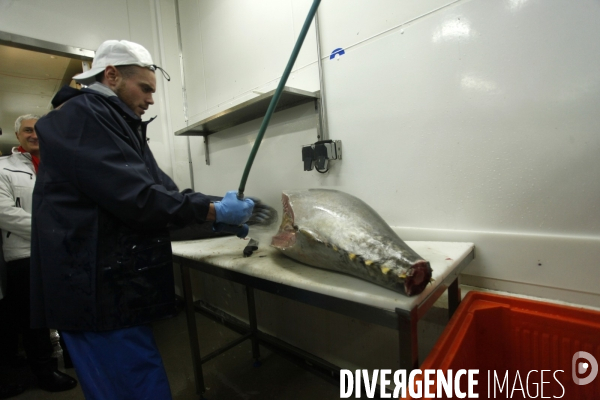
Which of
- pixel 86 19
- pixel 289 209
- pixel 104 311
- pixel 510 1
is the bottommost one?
pixel 104 311

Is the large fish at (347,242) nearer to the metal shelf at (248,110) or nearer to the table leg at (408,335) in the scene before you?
the table leg at (408,335)

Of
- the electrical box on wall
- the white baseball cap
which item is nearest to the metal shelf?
the electrical box on wall

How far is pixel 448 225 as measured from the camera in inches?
47.3

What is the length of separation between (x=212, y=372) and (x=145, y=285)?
103cm

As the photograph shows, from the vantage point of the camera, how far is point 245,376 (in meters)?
1.63

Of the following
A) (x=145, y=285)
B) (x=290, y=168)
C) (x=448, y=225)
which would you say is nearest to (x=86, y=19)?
(x=290, y=168)

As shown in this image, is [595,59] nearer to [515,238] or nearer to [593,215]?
[593,215]

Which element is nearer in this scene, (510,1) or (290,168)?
(510,1)

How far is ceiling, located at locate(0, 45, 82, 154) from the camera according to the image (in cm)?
271

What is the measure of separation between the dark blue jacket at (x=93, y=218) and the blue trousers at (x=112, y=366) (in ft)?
0.17

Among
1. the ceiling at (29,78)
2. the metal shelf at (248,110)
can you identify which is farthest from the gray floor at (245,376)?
the ceiling at (29,78)

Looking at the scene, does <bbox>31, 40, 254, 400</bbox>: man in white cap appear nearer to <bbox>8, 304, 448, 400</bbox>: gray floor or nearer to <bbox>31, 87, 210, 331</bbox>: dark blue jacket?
<bbox>31, 87, 210, 331</bbox>: dark blue jacket

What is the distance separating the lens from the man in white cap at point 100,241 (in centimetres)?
85

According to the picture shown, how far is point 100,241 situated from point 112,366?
15.8 inches
